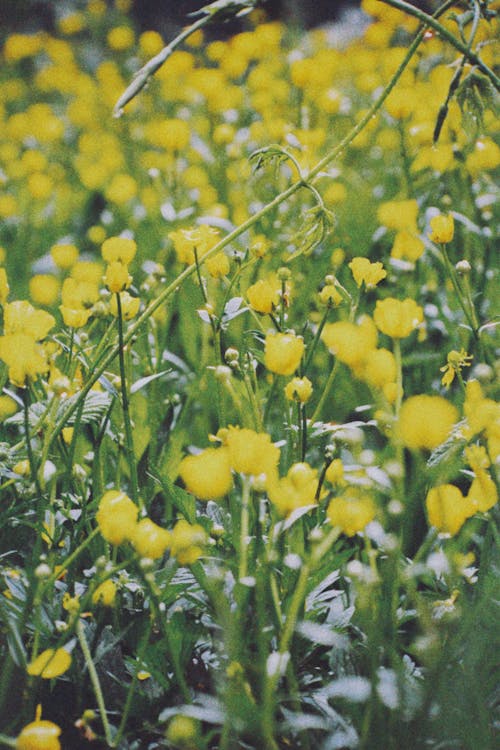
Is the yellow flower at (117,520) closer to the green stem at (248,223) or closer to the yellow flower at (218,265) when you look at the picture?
the green stem at (248,223)

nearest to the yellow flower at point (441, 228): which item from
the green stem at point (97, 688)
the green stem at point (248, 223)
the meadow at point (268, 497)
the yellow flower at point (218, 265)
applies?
the meadow at point (268, 497)

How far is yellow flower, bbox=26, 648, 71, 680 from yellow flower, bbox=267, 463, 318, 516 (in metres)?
0.25

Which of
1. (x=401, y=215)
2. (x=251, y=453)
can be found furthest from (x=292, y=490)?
(x=401, y=215)

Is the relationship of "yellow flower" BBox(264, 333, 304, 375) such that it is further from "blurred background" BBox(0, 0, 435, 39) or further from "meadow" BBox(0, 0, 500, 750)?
"blurred background" BBox(0, 0, 435, 39)

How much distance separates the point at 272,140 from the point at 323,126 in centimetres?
27

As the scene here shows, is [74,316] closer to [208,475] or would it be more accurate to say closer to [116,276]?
[116,276]

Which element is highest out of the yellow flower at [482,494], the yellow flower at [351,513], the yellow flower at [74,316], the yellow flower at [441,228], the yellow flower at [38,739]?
the yellow flower at [74,316]

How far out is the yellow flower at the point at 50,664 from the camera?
0.70m

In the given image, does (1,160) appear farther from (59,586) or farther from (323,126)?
(59,586)

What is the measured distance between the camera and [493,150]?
1419 mm

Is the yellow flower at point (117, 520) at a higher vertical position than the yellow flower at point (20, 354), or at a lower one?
lower

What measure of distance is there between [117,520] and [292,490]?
0.16m

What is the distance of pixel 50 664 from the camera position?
728 mm

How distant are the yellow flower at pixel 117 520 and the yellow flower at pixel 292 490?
0.43 ft
